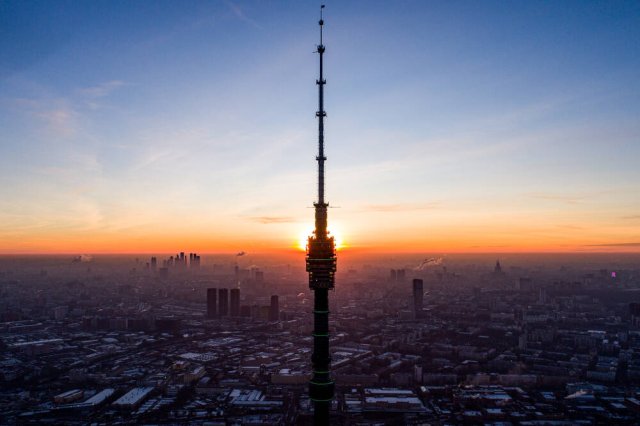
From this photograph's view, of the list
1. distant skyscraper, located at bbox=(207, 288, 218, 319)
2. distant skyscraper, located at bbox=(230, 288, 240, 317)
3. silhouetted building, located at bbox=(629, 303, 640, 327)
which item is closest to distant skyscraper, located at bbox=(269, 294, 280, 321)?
distant skyscraper, located at bbox=(230, 288, 240, 317)

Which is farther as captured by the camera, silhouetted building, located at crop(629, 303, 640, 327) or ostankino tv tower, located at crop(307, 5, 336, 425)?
silhouetted building, located at crop(629, 303, 640, 327)

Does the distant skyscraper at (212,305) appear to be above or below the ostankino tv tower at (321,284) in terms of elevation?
below

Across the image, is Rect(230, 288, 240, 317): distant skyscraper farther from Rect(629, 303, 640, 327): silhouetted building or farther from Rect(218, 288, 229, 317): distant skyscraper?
Rect(629, 303, 640, 327): silhouetted building

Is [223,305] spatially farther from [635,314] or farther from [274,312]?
[635,314]

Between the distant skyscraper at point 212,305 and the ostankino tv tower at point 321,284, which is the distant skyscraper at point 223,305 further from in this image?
the ostankino tv tower at point 321,284

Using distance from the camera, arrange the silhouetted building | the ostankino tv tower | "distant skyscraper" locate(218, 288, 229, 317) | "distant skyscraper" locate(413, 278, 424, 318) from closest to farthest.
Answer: the ostankino tv tower
the silhouetted building
"distant skyscraper" locate(413, 278, 424, 318)
"distant skyscraper" locate(218, 288, 229, 317)

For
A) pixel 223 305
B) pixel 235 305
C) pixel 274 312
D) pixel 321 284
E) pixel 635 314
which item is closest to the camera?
pixel 321 284

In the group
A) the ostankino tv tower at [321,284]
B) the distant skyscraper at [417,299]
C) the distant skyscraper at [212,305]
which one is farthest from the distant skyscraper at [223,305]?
the ostankino tv tower at [321,284]

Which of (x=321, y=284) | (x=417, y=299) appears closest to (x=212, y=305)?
(x=417, y=299)
